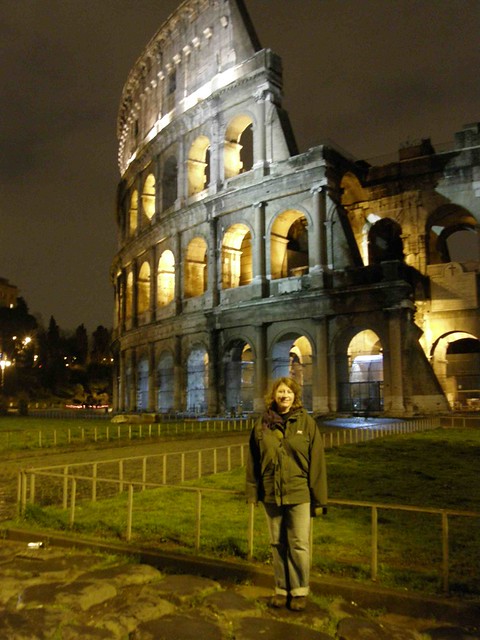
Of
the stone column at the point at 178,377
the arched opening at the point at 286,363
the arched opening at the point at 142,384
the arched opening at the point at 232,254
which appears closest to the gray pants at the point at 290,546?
the arched opening at the point at 286,363

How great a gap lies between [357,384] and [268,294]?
6.59m

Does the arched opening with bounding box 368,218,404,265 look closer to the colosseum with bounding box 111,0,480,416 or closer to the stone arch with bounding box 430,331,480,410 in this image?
the colosseum with bounding box 111,0,480,416

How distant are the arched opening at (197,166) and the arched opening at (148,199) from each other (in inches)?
238

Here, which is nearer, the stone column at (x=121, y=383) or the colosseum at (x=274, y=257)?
the colosseum at (x=274, y=257)

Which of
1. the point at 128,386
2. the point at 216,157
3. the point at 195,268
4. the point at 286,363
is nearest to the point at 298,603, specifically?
the point at 286,363

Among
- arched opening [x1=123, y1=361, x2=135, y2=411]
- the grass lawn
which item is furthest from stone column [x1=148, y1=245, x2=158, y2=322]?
the grass lawn

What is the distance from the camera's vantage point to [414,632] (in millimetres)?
4301

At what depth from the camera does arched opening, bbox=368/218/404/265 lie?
35.7 meters

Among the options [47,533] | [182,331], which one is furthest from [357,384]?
[47,533]

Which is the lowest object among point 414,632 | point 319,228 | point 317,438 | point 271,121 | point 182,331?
point 414,632

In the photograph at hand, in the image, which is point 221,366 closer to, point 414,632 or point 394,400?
point 394,400

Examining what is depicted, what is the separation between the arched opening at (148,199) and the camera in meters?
44.3

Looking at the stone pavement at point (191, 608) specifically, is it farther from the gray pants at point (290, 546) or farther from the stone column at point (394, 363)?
the stone column at point (394, 363)

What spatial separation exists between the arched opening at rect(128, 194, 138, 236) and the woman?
4309 centimetres
